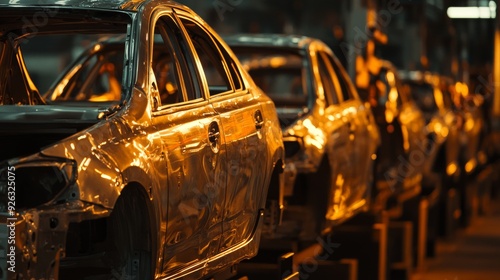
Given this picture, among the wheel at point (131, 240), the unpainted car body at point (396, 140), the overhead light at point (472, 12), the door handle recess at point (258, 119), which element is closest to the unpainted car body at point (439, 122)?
the unpainted car body at point (396, 140)

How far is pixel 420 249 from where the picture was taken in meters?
15.6

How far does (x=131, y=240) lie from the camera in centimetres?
614

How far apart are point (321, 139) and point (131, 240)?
443 cm

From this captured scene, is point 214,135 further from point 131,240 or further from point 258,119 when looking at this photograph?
point 131,240

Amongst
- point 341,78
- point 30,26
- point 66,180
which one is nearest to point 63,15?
point 30,26

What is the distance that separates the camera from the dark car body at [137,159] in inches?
217

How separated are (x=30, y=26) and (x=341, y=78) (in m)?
4.87

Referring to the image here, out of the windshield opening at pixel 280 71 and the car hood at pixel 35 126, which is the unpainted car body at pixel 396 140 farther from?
the car hood at pixel 35 126

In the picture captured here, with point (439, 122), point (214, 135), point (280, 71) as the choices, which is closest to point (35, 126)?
point (214, 135)

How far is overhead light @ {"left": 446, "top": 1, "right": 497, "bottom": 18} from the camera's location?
2802 centimetres

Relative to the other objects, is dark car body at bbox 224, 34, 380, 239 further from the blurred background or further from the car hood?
the blurred background

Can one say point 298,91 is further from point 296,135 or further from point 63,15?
point 63,15

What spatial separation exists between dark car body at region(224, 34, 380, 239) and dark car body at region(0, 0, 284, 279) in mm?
1885

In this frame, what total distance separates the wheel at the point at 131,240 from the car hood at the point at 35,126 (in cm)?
34
